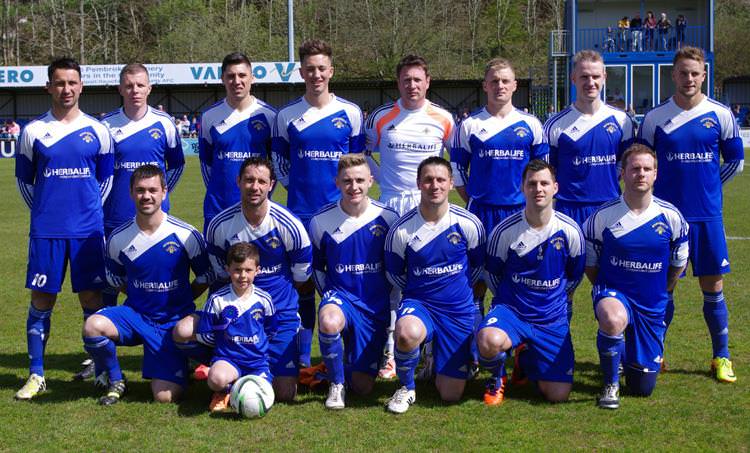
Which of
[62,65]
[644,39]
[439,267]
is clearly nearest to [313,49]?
[62,65]

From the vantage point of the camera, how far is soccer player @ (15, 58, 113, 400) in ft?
16.5

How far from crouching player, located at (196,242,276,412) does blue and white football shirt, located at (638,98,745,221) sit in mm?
2521

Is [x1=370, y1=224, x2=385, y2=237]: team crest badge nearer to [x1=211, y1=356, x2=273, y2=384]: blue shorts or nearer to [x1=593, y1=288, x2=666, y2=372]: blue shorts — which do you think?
[x1=211, y1=356, x2=273, y2=384]: blue shorts

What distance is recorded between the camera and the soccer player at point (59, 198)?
5020 mm

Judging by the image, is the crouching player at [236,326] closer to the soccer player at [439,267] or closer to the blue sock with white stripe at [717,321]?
the soccer player at [439,267]

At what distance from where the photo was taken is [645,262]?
4828 millimetres

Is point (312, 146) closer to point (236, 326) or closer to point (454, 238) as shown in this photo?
point (454, 238)

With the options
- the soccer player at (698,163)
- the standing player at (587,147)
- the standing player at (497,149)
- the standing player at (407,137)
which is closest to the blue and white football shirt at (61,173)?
the standing player at (407,137)

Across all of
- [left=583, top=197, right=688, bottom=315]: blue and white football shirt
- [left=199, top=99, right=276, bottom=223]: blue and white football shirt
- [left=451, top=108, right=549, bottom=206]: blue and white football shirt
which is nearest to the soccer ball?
[left=199, top=99, right=276, bottom=223]: blue and white football shirt

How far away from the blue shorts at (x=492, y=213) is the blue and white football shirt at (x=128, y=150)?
6.61 feet

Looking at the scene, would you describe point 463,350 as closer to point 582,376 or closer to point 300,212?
point 582,376

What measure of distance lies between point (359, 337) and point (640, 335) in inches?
62.3

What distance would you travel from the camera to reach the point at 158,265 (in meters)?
4.89

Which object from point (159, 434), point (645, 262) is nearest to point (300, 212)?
point (159, 434)
